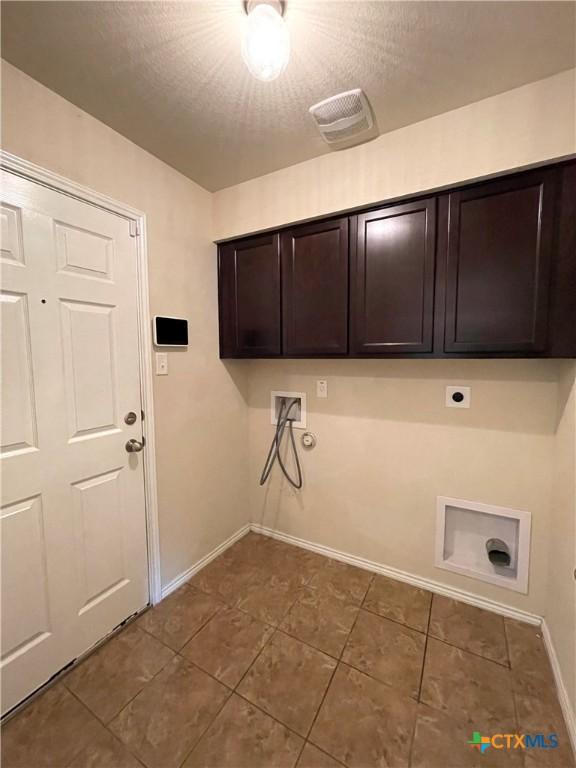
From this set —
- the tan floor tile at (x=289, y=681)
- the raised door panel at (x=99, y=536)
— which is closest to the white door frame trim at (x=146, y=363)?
the raised door panel at (x=99, y=536)

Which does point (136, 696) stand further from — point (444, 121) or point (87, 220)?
point (444, 121)

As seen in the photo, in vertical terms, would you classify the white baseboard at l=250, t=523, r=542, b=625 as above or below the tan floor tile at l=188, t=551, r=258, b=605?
above

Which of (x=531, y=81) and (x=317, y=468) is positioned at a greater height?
(x=531, y=81)

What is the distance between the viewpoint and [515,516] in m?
1.60

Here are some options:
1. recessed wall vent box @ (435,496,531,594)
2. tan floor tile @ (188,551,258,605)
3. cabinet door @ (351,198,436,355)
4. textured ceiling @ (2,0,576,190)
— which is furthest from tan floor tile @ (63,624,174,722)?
textured ceiling @ (2,0,576,190)

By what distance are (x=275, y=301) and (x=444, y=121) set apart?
3.78 ft

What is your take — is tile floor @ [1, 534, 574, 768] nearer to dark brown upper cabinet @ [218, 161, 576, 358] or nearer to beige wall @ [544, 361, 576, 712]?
beige wall @ [544, 361, 576, 712]

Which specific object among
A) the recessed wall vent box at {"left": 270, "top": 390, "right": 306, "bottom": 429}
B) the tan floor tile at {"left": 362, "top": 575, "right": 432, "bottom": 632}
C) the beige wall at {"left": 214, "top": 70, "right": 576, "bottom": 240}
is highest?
the beige wall at {"left": 214, "top": 70, "right": 576, "bottom": 240}

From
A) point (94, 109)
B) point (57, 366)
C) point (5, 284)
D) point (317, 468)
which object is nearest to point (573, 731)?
point (317, 468)

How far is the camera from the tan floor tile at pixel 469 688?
3.87 ft

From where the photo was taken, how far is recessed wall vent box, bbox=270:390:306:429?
7.13 feet

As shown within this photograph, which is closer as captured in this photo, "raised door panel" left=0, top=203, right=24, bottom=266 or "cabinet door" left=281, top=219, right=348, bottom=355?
"raised door panel" left=0, top=203, right=24, bottom=266

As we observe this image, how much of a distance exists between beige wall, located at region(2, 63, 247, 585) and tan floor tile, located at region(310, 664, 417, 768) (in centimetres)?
108

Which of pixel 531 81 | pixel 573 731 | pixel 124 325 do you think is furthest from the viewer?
pixel 124 325
